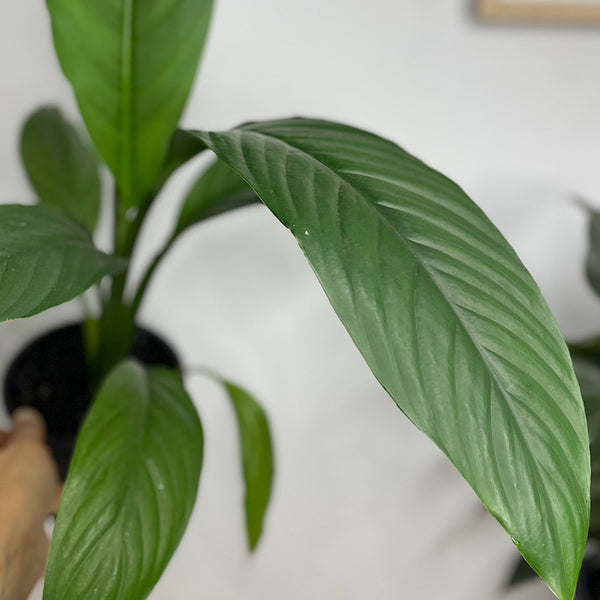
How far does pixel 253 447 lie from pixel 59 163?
0.42m

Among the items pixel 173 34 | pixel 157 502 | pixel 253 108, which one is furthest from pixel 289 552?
pixel 173 34

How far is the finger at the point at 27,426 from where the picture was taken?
0.68m

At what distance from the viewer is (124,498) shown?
0.48m

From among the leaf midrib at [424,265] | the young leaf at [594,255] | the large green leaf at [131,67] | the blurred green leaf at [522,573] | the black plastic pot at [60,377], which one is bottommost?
the blurred green leaf at [522,573]

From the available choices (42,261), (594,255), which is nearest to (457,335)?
(42,261)

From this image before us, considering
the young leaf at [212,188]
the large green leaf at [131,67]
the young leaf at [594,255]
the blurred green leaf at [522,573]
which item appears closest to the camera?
the large green leaf at [131,67]

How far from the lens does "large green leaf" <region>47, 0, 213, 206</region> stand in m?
0.52

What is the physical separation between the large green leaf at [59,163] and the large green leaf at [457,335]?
41 centimetres

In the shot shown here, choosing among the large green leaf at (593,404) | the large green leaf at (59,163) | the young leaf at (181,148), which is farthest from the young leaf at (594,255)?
the large green leaf at (59,163)

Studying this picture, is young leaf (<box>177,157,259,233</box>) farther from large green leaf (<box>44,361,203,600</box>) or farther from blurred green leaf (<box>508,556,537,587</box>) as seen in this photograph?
blurred green leaf (<box>508,556,537,587</box>)

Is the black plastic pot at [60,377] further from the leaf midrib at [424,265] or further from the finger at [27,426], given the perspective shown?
the leaf midrib at [424,265]

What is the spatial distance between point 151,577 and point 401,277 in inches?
11.7

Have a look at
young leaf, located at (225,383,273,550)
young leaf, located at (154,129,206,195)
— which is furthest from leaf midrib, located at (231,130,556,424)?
young leaf, located at (225,383,273,550)

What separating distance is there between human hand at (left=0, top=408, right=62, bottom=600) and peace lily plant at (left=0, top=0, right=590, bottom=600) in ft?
0.44
